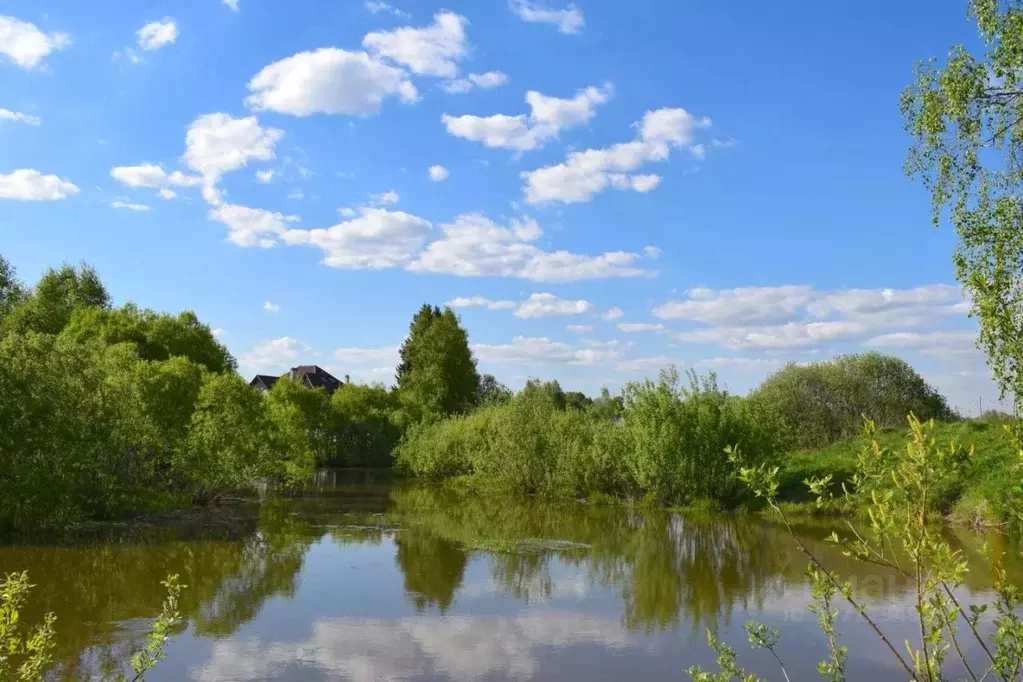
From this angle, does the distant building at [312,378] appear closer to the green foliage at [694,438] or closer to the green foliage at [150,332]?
the green foliage at [150,332]

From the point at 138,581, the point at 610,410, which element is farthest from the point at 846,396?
the point at 138,581

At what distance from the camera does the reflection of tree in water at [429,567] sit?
12364mm

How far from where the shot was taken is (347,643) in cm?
955

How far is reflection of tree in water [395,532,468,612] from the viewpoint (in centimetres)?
1236

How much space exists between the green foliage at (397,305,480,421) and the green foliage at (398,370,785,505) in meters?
19.3

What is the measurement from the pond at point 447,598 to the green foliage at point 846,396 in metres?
17.4

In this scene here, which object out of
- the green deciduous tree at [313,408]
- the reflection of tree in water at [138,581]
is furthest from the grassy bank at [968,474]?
the green deciduous tree at [313,408]

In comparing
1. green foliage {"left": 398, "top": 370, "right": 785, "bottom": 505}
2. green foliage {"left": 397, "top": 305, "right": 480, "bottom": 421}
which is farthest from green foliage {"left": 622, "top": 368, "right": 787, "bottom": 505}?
green foliage {"left": 397, "top": 305, "right": 480, "bottom": 421}

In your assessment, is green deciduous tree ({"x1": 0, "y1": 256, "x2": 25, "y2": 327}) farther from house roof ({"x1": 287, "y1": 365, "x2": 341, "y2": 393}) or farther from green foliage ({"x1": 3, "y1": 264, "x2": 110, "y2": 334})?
house roof ({"x1": 287, "y1": 365, "x2": 341, "y2": 393})

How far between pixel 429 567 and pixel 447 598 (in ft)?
8.78

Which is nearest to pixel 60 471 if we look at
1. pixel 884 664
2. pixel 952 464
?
pixel 884 664

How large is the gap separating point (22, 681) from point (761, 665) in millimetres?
7623

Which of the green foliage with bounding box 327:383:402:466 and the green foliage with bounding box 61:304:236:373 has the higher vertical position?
the green foliage with bounding box 61:304:236:373

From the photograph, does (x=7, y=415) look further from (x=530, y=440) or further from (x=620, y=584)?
(x=530, y=440)
